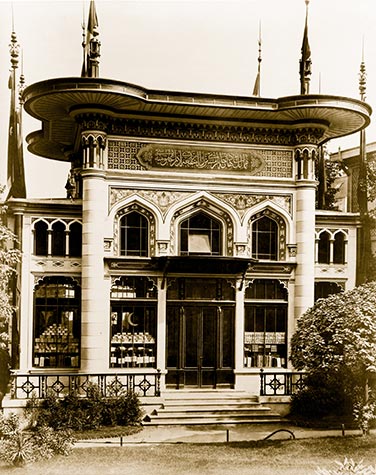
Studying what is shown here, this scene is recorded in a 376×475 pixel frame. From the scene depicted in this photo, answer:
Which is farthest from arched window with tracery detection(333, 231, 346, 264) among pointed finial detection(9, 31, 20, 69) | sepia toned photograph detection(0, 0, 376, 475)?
pointed finial detection(9, 31, 20, 69)

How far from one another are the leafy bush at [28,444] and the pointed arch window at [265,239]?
8581 mm

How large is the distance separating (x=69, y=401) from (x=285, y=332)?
7.16 m

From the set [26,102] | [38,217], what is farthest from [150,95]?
[38,217]

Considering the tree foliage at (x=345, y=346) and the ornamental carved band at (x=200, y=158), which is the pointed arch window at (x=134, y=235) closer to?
the ornamental carved band at (x=200, y=158)

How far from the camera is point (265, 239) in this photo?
21.2 meters

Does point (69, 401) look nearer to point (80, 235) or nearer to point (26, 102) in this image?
point (80, 235)

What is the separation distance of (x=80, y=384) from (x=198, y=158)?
7.64 meters

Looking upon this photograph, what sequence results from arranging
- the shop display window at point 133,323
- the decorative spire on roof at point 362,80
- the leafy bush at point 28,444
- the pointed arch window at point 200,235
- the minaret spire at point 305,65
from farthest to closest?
1. the decorative spire on roof at point 362,80
2. the minaret spire at point 305,65
3. the pointed arch window at point 200,235
4. the shop display window at point 133,323
5. the leafy bush at point 28,444

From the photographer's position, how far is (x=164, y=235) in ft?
66.5

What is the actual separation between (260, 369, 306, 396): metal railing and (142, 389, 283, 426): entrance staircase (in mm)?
573

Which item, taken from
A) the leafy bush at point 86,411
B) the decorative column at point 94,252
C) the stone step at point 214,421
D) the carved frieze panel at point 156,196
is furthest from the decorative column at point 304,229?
the leafy bush at point 86,411

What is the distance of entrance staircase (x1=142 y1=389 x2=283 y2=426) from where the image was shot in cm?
1806

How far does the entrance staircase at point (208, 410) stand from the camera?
18.1 meters

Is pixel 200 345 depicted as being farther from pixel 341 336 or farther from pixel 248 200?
pixel 341 336
